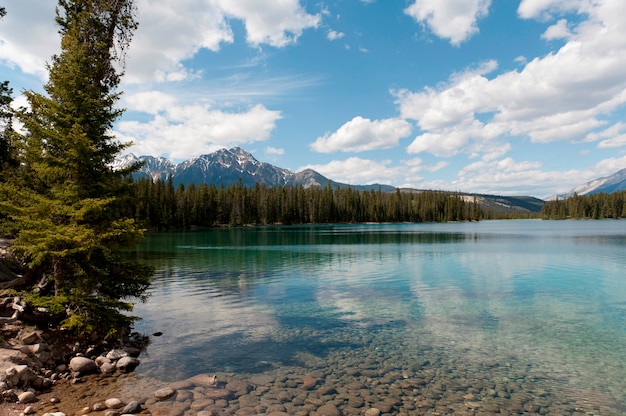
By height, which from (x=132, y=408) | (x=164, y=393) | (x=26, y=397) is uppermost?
(x=26, y=397)

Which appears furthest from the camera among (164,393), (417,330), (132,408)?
(417,330)

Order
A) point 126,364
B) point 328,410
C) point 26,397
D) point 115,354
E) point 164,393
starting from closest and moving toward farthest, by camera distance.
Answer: point 26,397, point 328,410, point 164,393, point 126,364, point 115,354

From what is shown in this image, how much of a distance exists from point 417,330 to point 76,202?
16499 millimetres

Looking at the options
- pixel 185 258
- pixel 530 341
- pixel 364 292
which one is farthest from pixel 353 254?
pixel 530 341

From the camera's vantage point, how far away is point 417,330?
62.4ft

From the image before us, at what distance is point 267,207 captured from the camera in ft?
604

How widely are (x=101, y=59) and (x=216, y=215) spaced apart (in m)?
153

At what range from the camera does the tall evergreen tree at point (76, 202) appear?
1402 centimetres

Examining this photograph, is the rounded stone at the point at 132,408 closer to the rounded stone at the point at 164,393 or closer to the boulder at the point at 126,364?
the rounded stone at the point at 164,393

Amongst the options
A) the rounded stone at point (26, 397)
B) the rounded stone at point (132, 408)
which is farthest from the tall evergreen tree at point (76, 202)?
the rounded stone at point (132, 408)

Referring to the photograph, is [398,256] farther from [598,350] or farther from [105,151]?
[105,151]

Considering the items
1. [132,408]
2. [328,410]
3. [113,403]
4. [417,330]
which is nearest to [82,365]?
[113,403]

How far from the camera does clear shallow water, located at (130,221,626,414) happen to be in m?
13.2

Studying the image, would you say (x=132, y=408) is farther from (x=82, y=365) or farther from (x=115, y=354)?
(x=115, y=354)
